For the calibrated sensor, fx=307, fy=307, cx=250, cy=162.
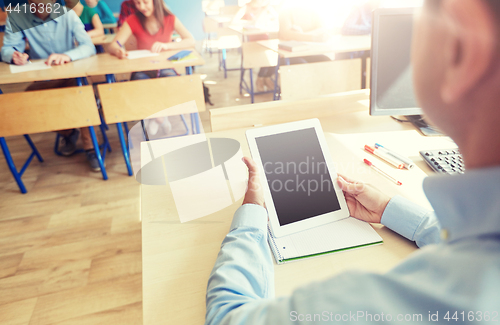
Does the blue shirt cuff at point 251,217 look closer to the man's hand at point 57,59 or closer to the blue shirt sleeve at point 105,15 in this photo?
the man's hand at point 57,59

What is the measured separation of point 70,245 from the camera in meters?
1.81

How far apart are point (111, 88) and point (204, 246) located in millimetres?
1868

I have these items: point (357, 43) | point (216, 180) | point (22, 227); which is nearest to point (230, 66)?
point (357, 43)

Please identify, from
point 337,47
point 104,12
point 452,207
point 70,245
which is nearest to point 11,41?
point 70,245

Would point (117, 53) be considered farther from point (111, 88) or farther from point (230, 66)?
point (230, 66)

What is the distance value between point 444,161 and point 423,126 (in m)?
0.31

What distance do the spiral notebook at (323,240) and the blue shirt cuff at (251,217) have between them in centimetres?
6

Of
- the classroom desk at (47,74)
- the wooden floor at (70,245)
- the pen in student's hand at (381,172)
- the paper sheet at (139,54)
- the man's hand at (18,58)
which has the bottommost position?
the wooden floor at (70,245)

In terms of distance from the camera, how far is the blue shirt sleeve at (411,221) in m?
0.66

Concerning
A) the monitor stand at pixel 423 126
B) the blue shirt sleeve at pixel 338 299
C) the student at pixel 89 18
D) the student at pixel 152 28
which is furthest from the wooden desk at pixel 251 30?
the blue shirt sleeve at pixel 338 299

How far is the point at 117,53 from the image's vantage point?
8.21 ft

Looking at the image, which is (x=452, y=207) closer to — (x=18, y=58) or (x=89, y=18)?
(x=18, y=58)

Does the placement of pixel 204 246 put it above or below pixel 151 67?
below

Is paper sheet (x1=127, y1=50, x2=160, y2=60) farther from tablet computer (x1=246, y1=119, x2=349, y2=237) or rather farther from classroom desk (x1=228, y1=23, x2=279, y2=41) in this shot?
tablet computer (x1=246, y1=119, x2=349, y2=237)
